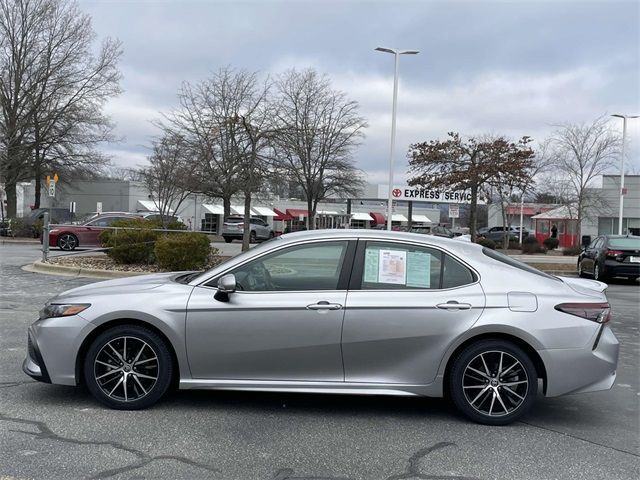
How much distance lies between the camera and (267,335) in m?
4.59

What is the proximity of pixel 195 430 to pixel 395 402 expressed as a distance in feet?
5.96

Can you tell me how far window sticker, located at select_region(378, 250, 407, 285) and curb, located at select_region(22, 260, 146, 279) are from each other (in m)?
9.52

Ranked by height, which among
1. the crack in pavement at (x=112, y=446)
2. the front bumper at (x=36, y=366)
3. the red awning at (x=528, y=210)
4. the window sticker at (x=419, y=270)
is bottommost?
the crack in pavement at (x=112, y=446)

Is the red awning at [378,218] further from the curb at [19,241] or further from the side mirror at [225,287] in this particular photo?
the side mirror at [225,287]

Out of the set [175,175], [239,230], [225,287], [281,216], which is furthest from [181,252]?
[281,216]

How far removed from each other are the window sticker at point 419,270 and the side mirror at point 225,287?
1.40m

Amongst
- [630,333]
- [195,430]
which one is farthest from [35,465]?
[630,333]

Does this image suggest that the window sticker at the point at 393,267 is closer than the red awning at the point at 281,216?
Yes

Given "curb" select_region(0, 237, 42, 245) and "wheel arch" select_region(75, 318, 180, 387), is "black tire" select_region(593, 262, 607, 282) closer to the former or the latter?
"wheel arch" select_region(75, 318, 180, 387)

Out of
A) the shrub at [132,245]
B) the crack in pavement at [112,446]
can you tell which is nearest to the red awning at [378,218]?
the shrub at [132,245]

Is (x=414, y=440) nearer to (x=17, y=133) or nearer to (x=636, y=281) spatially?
(x=636, y=281)

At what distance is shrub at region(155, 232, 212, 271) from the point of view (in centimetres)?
1372

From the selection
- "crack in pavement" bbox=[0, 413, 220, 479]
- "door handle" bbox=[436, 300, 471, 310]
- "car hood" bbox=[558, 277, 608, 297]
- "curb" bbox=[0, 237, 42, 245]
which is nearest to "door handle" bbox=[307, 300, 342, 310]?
"door handle" bbox=[436, 300, 471, 310]

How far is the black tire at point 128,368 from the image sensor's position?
4.65 meters
